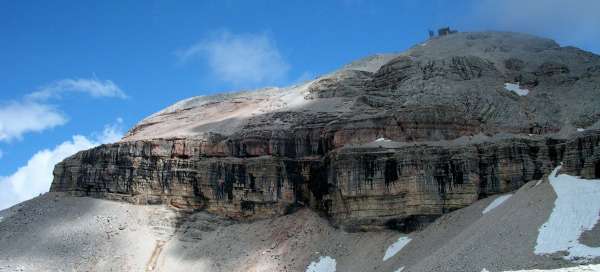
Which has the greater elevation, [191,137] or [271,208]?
[191,137]

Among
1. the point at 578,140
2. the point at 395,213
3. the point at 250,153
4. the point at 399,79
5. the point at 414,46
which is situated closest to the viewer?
the point at 578,140

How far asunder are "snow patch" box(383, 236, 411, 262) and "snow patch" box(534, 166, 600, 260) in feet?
39.5

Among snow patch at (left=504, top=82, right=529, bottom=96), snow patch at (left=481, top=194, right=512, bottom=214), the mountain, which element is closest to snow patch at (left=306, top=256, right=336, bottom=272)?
the mountain

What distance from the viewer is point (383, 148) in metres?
55.8

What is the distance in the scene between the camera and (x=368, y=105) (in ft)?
217

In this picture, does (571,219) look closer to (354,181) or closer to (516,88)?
(354,181)

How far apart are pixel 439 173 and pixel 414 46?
148 ft

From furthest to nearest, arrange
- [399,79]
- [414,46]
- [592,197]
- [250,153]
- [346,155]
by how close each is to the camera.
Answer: [414,46]
[399,79]
[250,153]
[346,155]
[592,197]

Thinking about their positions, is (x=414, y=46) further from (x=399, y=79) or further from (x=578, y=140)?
(x=578, y=140)

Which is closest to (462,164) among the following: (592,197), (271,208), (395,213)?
(395,213)

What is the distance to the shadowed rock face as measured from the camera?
52.3m

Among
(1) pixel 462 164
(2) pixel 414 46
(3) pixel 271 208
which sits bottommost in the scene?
(3) pixel 271 208

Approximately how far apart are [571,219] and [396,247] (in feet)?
46.5

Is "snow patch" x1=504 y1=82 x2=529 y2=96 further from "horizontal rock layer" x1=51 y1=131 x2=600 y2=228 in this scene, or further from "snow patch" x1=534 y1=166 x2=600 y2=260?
"snow patch" x1=534 y1=166 x2=600 y2=260
